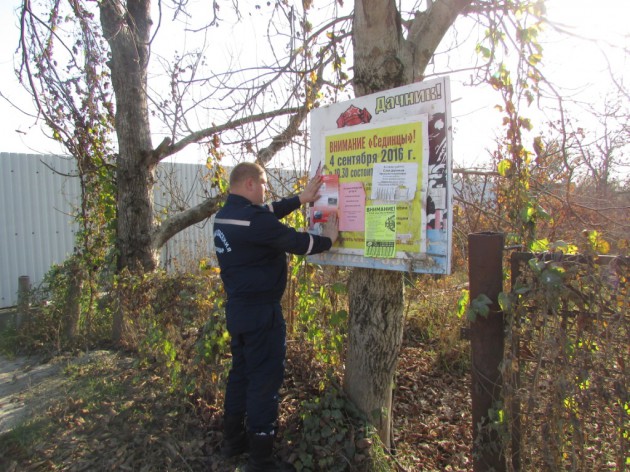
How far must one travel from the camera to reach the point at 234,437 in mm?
2953

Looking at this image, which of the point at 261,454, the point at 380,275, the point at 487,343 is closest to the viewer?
the point at 487,343

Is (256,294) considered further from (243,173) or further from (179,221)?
(179,221)

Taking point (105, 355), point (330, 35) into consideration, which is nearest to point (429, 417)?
point (330, 35)

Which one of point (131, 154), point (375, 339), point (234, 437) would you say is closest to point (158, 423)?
point (234, 437)

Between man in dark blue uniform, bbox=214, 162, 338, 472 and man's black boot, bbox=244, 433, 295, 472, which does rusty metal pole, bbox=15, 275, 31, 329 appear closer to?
man in dark blue uniform, bbox=214, 162, 338, 472

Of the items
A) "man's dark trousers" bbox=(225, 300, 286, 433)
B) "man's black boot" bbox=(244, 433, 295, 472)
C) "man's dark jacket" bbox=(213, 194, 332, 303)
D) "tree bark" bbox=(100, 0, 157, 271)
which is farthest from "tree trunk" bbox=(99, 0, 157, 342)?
"man's black boot" bbox=(244, 433, 295, 472)

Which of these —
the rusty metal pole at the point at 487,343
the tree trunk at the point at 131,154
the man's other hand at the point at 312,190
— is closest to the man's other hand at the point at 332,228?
the man's other hand at the point at 312,190

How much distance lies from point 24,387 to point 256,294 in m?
3.25

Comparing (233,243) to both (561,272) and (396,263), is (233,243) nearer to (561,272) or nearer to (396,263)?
(396,263)

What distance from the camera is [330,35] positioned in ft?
12.1

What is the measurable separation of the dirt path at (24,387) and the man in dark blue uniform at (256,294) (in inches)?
81.2

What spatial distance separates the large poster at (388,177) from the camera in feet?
7.47

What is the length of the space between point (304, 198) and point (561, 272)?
166 centimetres

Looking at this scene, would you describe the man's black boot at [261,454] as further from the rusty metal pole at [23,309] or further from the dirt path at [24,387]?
the rusty metal pole at [23,309]
